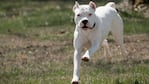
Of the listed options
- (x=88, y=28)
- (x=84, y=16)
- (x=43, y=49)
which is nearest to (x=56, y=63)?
(x=43, y=49)

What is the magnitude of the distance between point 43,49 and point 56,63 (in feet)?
6.99

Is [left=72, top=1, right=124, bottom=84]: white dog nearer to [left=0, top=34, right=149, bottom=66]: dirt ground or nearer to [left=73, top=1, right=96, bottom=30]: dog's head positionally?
[left=73, top=1, right=96, bottom=30]: dog's head

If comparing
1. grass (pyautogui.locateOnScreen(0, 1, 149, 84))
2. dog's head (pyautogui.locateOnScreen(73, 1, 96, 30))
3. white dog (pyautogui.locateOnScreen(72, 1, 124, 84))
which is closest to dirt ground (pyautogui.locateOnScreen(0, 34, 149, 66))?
grass (pyautogui.locateOnScreen(0, 1, 149, 84))

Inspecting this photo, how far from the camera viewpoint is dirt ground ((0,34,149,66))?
38.0 feet

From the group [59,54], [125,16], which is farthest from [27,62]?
[125,16]

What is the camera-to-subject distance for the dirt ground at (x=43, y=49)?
38.0 feet

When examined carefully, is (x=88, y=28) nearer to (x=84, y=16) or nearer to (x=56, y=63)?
(x=84, y=16)

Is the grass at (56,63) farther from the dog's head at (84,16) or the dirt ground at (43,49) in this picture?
the dog's head at (84,16)

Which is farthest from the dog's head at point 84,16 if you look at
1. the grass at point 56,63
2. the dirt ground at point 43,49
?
the dirt ground at point 43,49

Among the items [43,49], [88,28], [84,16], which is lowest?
[43,49]

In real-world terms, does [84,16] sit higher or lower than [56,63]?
higher

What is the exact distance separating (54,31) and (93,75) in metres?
7.00

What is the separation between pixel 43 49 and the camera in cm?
1304

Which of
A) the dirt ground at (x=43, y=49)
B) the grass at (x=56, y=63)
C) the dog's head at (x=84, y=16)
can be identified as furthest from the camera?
the dirt ground at (x=43, y=49)
